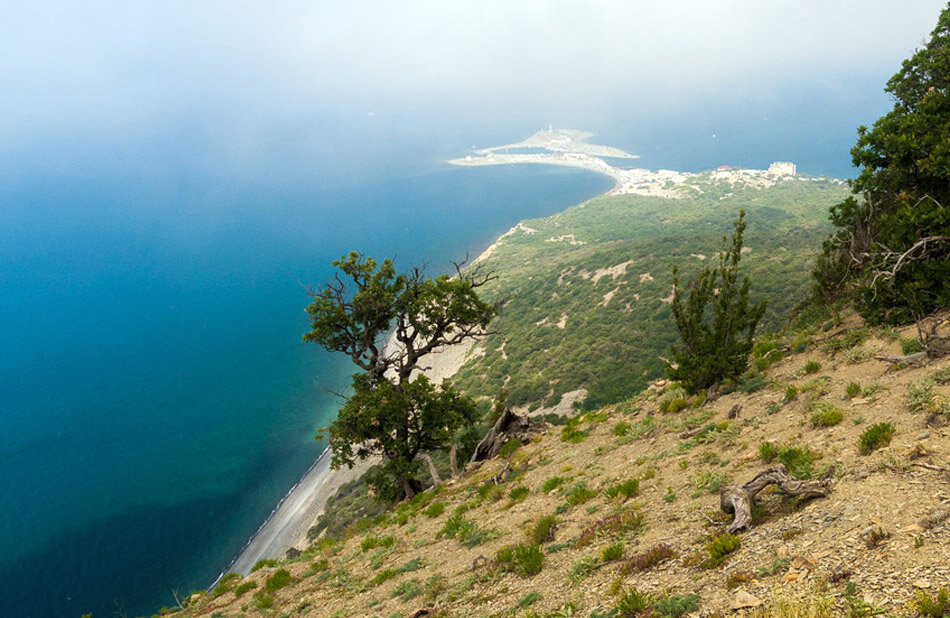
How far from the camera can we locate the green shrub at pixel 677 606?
5762mm

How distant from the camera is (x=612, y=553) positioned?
819cm

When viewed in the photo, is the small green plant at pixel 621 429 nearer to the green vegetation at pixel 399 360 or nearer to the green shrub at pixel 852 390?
the green shrub at pixel 852 390

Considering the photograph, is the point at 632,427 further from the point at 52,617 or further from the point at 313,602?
the point at 52,617

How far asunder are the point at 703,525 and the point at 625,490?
309cm

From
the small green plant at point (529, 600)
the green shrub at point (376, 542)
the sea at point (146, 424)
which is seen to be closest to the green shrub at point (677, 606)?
the small green plant at point (529, 600)

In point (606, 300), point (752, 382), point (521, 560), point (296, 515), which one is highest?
point (606, 300)

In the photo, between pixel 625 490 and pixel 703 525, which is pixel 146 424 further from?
pixel 703 525

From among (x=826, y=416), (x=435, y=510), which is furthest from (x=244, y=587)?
(x=826, y=416)

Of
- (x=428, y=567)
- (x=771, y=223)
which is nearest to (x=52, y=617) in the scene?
(x=428, y=567)

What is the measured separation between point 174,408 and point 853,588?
9107 cm

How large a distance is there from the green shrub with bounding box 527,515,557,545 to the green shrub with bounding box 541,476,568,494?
109 inches

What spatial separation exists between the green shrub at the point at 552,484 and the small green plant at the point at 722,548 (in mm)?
7721

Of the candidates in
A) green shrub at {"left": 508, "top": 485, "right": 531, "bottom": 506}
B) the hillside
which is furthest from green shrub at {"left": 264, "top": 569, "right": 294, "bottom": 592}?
the hillside

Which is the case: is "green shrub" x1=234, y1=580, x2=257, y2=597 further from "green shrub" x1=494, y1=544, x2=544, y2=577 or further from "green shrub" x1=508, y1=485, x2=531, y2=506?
"green shrub" x1=494, y1=544, x2=544, y2=577
